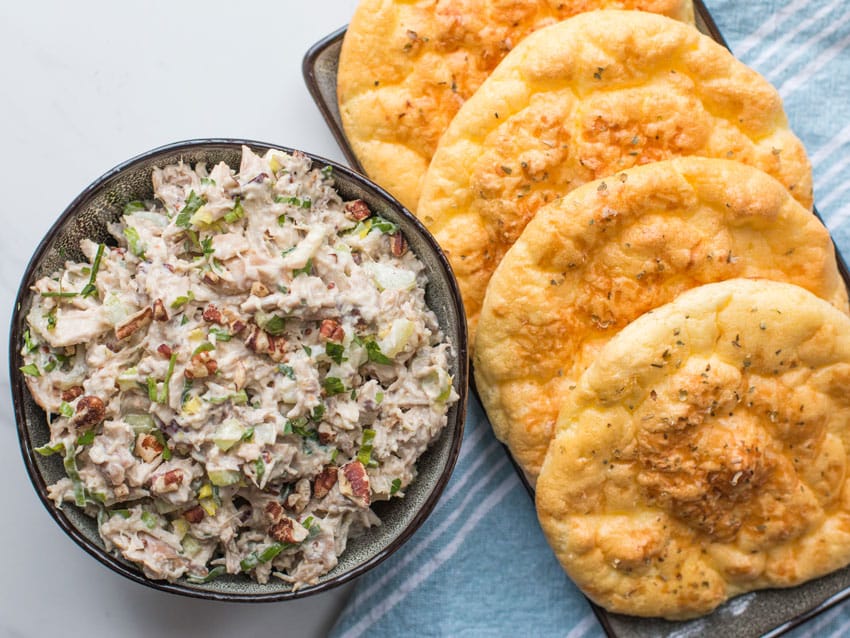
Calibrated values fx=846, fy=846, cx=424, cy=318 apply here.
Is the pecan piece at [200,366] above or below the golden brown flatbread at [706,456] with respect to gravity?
above

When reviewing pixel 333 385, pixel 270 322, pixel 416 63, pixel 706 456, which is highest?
pixel 416 63

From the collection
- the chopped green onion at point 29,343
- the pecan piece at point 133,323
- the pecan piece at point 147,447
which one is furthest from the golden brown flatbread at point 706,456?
the chopped green onion at point 29,343

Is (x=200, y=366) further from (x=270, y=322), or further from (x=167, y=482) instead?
(x=167, y=482)

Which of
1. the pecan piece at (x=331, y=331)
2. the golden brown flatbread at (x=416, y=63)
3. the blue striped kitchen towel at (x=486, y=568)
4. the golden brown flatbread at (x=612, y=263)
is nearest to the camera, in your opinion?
the pecan piece at (x=331, y=331)

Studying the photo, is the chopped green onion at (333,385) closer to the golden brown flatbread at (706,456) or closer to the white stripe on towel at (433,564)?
the golden brown flatbread at (706,456)

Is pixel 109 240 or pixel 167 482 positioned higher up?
pixel 109 240

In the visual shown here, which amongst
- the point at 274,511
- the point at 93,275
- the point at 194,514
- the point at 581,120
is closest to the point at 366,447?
the point at 274,511

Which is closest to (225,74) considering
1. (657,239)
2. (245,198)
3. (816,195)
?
(245,198)
